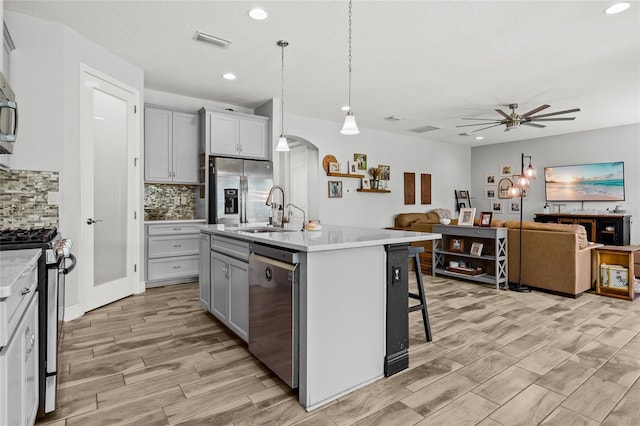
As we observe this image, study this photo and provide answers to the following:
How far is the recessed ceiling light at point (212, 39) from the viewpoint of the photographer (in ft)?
11.3

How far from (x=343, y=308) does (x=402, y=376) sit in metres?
0.70

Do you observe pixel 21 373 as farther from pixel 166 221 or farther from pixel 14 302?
pixel 166 221

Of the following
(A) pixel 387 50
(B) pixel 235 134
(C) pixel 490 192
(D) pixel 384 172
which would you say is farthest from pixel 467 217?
(C) pixel 490 192

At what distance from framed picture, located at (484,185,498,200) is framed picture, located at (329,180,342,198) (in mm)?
4740

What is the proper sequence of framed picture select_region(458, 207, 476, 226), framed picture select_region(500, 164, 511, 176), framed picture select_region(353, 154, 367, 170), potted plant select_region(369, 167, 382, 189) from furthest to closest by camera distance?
framed picture select_region(500, 164, 511, 176)
potted plant select_region(369, 167, 382, 189)
framed picture select_region(353, 154, 367, 170)
framed picture select_region(458, 207, 476, 226)

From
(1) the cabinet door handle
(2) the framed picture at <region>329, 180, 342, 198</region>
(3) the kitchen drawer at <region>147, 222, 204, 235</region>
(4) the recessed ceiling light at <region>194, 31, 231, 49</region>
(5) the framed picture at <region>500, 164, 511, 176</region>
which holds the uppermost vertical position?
(4) the recessed ceiling light at <region>194, 31, 231, 49</region>

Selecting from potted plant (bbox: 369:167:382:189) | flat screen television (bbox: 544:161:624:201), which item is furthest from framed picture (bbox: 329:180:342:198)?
flat screen television (bbox: 544:161:624:201)

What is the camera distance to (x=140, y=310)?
3707mm

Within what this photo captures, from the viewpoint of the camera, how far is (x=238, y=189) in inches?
204

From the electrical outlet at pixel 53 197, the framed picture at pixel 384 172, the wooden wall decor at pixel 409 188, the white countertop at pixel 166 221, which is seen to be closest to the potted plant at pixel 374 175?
the framed picture at pixel 384 172

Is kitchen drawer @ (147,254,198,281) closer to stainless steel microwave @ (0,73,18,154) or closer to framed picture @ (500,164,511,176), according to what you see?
stainless steel microwave @ (0,73,18,154)

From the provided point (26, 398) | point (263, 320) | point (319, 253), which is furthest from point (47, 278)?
point (319, 253)

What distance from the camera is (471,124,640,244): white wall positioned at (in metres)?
7.18

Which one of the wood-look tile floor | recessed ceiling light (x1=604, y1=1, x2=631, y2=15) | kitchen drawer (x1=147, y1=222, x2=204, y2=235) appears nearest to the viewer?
the wood-look tile floor
